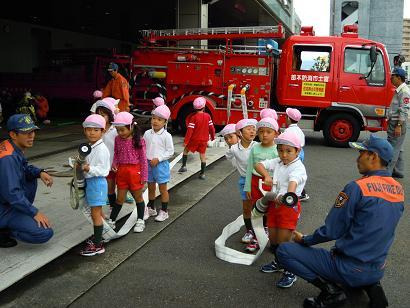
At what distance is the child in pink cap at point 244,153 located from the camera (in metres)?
4.56

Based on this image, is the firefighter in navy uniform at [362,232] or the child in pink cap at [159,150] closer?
the firefighter in navy uniform at [362,232]

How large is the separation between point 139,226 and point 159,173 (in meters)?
0.70

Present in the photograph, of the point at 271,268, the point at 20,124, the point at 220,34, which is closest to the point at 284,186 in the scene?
the point at 271,268

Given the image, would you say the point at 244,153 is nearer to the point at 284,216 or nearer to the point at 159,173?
the point at 284,216

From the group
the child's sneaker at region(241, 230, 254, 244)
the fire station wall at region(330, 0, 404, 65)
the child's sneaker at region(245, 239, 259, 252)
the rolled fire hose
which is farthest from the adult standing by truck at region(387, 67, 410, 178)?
the fire station wall at region(330, 0, 404, 65)

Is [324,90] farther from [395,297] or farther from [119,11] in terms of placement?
[119,11]

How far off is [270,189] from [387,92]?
25.5 ft

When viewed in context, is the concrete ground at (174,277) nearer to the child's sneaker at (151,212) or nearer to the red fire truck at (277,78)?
the child's sneaker at (151,212)

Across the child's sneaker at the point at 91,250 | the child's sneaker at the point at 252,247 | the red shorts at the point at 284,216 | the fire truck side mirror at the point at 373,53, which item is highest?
the fire truck side mirror at the point at 373,53

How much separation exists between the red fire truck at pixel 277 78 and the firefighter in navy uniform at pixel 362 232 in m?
7.99

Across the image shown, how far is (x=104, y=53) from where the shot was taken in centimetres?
1812

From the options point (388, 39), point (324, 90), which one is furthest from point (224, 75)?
point (388, 39)

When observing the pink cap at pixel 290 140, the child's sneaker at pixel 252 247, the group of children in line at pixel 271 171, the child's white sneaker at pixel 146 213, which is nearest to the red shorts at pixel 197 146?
the child's white sneaker at pixel 146 213

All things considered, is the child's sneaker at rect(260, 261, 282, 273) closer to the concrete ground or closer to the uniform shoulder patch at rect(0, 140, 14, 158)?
the concrete ground
